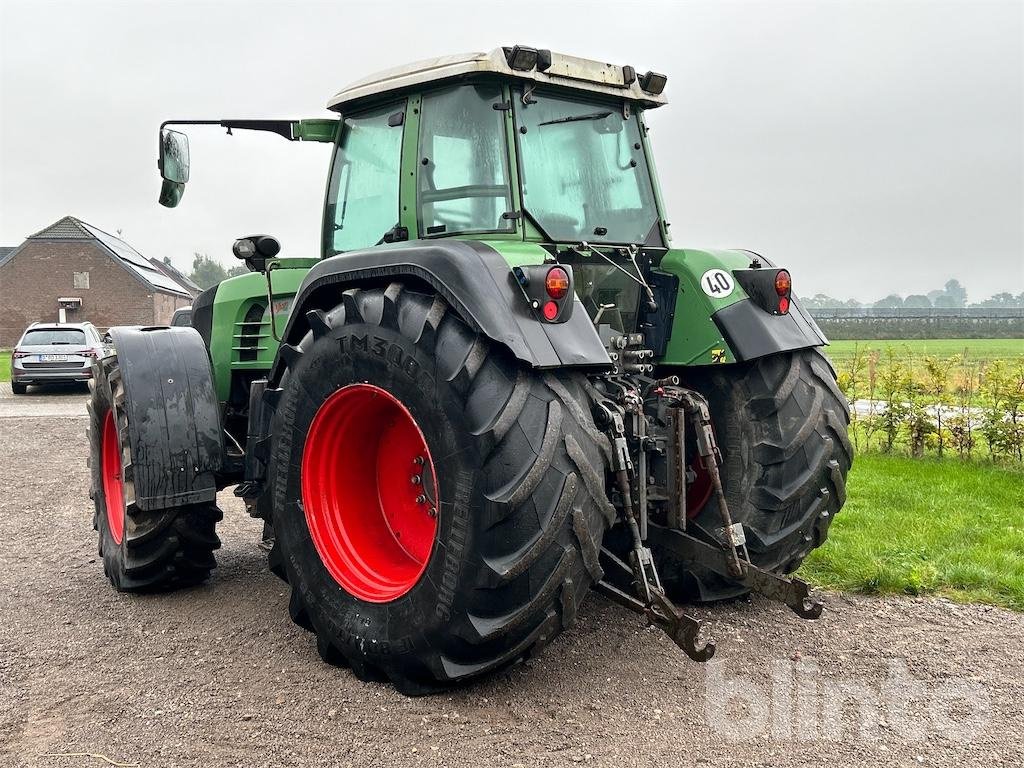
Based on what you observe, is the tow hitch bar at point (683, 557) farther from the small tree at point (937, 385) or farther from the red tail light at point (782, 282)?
the small tree at point (937, 385)

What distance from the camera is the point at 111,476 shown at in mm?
5559

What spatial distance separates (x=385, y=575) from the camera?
384cm

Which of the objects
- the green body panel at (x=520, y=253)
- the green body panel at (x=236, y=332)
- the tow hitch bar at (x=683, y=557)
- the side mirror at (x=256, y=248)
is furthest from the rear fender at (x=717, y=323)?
the green body panel at (x=236, y=332)

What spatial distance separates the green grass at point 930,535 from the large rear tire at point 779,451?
949 mm

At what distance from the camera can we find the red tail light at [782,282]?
413 centimetres

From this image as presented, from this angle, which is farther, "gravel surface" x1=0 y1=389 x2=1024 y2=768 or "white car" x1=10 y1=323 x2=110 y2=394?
"white car" x1=10 y1=323 x2=110 y2=394

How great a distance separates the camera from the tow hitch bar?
3.24 meters

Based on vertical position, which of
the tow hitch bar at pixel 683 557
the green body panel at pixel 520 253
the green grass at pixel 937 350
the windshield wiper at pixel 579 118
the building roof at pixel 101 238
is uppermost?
the building roof at pixel 101 238

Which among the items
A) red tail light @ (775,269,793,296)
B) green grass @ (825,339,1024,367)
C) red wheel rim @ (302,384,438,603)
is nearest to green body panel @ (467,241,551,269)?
red wheel rim @ (302,384,438,603)

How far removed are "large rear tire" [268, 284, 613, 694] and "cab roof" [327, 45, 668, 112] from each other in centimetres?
110

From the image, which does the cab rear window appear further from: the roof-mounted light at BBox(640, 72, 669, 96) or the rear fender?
the rear fender

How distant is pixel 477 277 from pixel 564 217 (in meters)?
1.05

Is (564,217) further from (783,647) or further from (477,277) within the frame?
(783,647)

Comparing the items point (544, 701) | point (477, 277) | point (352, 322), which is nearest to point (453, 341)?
point (477, 277)
